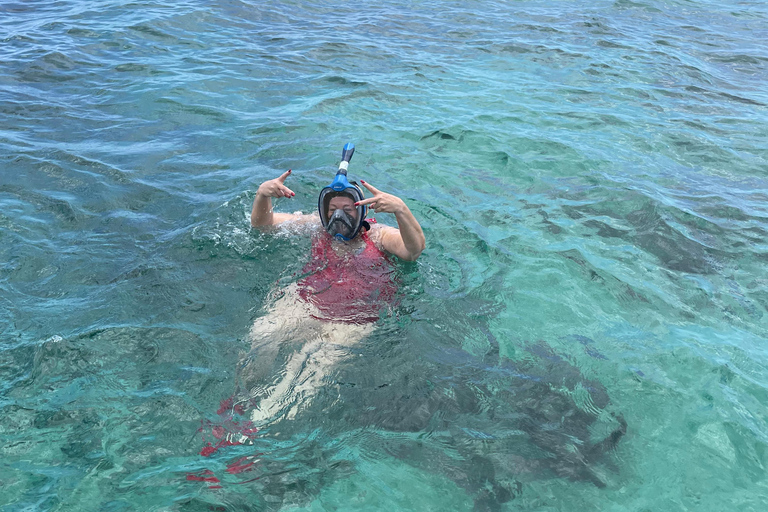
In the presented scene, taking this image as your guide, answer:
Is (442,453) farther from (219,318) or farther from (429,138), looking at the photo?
(429,138)

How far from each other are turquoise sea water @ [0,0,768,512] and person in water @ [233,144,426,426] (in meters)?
0.17

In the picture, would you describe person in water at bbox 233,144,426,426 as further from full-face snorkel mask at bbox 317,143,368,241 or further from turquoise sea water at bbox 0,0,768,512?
turquoise sea water at bbox 0,0,768,512

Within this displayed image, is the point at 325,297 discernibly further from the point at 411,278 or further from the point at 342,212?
the point at 411,278

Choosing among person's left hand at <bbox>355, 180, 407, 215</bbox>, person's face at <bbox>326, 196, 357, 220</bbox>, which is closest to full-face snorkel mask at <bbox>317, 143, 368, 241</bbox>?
person's face at <bbox>326, 196, 357, 220</bbox>

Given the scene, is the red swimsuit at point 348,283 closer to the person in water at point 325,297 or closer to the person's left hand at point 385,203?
the person in water at point 325,297

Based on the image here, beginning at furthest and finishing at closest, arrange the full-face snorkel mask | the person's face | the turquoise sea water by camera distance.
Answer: the person's face
the full-face snorkel mask
the turquoise sea water

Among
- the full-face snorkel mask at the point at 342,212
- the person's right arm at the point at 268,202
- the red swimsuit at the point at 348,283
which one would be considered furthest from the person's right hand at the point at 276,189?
the red swimsuit at the point at 348,283

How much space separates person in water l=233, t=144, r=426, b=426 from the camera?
13.4 ft

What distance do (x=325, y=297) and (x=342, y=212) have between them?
757 millimetres

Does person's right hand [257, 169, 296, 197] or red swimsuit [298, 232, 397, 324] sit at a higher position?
person's right hand [257, 169, 296, 197]

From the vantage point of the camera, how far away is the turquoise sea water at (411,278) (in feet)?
11.5

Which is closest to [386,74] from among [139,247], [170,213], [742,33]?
[170,213]

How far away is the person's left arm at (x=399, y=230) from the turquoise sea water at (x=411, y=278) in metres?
0.29

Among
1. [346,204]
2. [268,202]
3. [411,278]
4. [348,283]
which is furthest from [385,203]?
[268,202]
